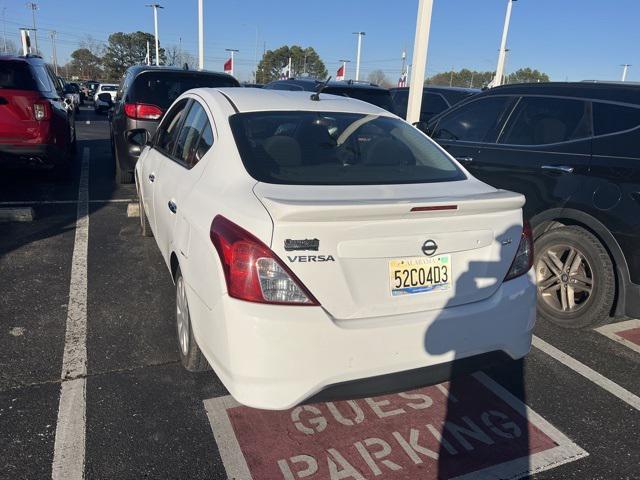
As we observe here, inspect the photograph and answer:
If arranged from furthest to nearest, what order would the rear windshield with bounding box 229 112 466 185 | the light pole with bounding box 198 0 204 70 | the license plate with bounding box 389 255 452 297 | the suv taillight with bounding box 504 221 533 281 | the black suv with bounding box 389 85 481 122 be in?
the light pole with bounding box 198 0 204 70
the black suv with bounding box 389 85 481 122
the rear windshield with bounding box 229 112 466 185
the suv taillight with bounding box 504 221 533 281
the license plate with bounding box 389 255 452 297

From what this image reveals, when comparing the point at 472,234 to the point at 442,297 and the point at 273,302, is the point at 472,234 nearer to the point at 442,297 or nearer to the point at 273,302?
the point at 442,297

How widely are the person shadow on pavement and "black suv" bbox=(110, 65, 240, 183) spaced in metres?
5.66

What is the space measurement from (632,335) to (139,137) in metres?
4.60

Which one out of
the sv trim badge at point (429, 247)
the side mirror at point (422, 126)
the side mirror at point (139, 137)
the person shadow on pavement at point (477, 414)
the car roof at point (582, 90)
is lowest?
the person shadow on pavement at point (477, 414)

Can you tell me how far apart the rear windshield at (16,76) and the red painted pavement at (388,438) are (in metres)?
6.03

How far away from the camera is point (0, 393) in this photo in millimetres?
2824

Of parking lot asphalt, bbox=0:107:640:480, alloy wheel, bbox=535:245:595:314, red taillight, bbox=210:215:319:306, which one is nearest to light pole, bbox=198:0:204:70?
parking lot asphalt, bbox=0:107:640:480

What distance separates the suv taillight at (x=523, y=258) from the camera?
2590 mm

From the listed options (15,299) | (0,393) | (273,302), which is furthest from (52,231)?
(273,302)

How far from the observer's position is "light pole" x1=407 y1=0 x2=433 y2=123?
265 inches

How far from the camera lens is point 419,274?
2.35 m

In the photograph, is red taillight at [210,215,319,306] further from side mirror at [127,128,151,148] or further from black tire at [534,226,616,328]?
side mirror at [127,128,151,148]

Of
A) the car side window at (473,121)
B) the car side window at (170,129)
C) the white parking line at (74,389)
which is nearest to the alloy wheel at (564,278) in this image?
the car side window at (473,121)

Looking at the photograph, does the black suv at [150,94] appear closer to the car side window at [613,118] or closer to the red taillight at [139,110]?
the red taillight at [139,110]
